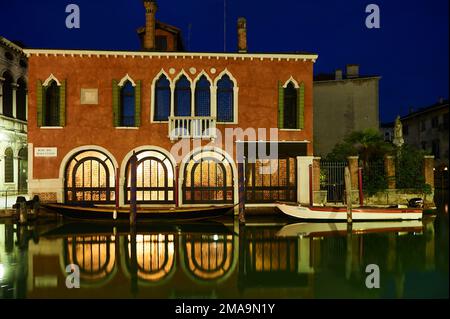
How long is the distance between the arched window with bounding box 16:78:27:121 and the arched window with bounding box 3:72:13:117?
54 centimetres

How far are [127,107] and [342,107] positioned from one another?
14911mm

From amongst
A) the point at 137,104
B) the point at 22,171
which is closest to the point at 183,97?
the point at 137,104

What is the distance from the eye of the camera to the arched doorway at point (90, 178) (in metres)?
16.6

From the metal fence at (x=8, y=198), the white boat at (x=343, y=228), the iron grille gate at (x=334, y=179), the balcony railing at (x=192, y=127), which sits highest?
the balcony railing at (x=192, y=127)

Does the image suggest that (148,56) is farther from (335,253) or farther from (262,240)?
(335,253)

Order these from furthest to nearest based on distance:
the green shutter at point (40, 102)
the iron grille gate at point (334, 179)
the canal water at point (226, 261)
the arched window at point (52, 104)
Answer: the iron grille gate at point (334, 179) < the arched window at point (52, 104) < the green shutter at point (40, 102) < the canal water at point (226, 261)

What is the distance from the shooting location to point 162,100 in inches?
662

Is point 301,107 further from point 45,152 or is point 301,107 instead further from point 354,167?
point 45,152

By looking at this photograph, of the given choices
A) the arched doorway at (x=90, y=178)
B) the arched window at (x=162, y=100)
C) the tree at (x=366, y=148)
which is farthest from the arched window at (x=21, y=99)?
the tree at (x=366, y=148)

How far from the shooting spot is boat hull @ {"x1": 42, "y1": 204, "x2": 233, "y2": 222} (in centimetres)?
1463

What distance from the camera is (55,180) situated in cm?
1620

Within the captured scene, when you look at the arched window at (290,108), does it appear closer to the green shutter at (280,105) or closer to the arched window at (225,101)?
the green shutter at (280,105)

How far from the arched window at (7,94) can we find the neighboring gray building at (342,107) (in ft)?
60.8
